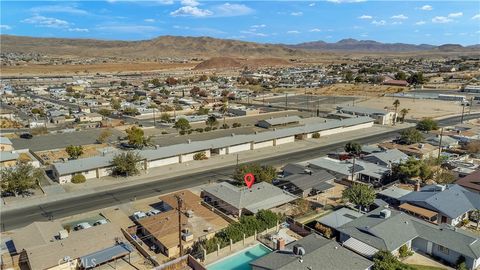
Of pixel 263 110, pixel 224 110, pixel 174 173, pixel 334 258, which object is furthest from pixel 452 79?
pixel 334 258

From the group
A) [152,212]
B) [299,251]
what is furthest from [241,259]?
[152,212]

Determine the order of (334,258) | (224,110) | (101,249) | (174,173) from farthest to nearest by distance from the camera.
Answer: (224,110) < (174,173) < (101,249) < (334,258)

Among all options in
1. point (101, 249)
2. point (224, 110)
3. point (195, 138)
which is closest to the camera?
point (101, 249)

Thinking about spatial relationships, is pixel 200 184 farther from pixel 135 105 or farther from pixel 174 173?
pixel 135 105

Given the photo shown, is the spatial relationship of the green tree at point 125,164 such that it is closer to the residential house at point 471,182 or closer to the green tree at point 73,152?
the green tree at point 73,152

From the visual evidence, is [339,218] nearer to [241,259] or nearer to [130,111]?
[241,259]

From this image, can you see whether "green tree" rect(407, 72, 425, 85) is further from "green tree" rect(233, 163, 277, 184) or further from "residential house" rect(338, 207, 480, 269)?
"residential house" rect(338, 207, 480, 269)
